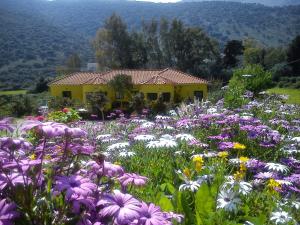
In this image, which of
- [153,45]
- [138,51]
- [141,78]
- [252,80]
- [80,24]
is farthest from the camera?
[80,24]

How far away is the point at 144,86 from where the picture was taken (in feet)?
115

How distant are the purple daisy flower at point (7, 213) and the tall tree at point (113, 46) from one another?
5245 cm

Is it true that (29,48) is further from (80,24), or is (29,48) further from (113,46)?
(80,24)

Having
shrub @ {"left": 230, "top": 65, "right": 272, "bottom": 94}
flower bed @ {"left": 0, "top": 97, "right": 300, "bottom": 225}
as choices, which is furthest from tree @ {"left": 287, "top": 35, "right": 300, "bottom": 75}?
flower bed @ {"left": 0, "top": 97, "right": 300, "bottom": 225}

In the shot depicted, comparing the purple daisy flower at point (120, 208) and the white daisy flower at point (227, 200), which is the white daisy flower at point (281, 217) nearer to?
the white daisy flower at point (227, 200)

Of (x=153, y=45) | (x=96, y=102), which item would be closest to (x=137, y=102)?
(x=96, y=102)

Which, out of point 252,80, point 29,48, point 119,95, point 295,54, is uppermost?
point 252,80

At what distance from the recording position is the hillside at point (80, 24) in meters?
80.9

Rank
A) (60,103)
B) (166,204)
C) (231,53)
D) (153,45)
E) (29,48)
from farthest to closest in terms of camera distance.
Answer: (29,48)
(231,53)
(153,45)
(60,103)
(166,204)

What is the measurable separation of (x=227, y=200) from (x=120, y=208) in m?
1.42

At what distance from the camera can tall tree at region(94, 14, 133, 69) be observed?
54.3 metres

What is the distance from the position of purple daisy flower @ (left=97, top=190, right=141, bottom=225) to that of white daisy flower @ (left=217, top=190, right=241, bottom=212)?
1.20m

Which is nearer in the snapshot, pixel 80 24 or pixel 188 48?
pixel 188 48

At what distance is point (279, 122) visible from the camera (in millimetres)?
7078
